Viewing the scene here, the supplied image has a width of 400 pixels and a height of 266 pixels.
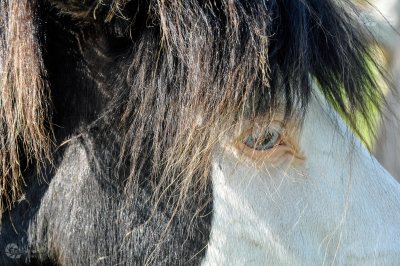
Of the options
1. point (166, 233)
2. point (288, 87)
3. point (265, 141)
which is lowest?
point (166, 233)

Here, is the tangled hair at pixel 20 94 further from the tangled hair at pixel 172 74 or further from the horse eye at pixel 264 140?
the horse eye at pixel 264 140

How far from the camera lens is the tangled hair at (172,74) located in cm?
114

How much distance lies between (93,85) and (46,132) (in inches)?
5.1

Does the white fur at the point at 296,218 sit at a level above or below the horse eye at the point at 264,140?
below

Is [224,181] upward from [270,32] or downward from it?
downward

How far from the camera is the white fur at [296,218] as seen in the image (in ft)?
3.92

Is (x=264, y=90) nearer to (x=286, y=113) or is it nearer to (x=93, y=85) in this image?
(x=286, y=113)

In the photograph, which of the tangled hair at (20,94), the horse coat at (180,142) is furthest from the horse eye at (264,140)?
the tangled hair at (20,94)

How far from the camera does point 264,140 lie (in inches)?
48.2

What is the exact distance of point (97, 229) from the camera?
1203mm

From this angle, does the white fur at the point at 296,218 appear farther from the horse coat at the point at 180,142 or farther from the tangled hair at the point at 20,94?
the tangled hair at the point at 20,94

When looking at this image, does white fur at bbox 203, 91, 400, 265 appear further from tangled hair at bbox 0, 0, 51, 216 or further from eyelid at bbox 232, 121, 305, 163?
tangled hair at bbox 0, 0, 51, 216

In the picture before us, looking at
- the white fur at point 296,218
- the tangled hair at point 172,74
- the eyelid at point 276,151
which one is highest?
the tangled hair at point 172,74

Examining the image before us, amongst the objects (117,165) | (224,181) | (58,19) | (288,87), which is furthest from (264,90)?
(58,19)
